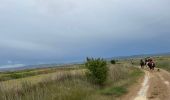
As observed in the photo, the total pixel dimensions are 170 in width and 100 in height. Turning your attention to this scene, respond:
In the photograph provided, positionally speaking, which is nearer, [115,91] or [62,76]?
[115,91]

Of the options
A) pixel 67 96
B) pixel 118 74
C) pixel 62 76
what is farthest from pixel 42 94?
pixel 118 74

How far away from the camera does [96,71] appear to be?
1262 inches

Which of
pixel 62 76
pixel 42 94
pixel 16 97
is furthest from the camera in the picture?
pixel 62 76

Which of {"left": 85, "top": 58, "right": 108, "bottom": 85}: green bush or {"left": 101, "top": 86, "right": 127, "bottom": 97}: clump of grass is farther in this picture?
{"left": 85, "top": 58, "right": 108, "bottom": 85}: green bush

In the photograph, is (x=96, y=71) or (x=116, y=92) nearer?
(x=116, y=92)

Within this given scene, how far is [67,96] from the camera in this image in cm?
2103

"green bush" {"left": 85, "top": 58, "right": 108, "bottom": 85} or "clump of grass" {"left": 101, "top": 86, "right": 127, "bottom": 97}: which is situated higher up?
"green bush" {"left": 85, "top": 58, "right": 108, "bottom": 85}

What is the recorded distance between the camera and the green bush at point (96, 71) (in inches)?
1250

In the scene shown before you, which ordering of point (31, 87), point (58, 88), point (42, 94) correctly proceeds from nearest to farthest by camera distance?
point (42, 94), point (31, 87), point (58, 88)

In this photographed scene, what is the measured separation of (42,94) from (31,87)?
5.59 feet

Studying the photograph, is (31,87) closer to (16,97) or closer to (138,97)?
(16,97)

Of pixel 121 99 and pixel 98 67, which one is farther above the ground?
pixel 98 67

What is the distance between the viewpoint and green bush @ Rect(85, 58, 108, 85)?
1250 inches

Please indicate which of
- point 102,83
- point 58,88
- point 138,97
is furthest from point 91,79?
point 138,97
